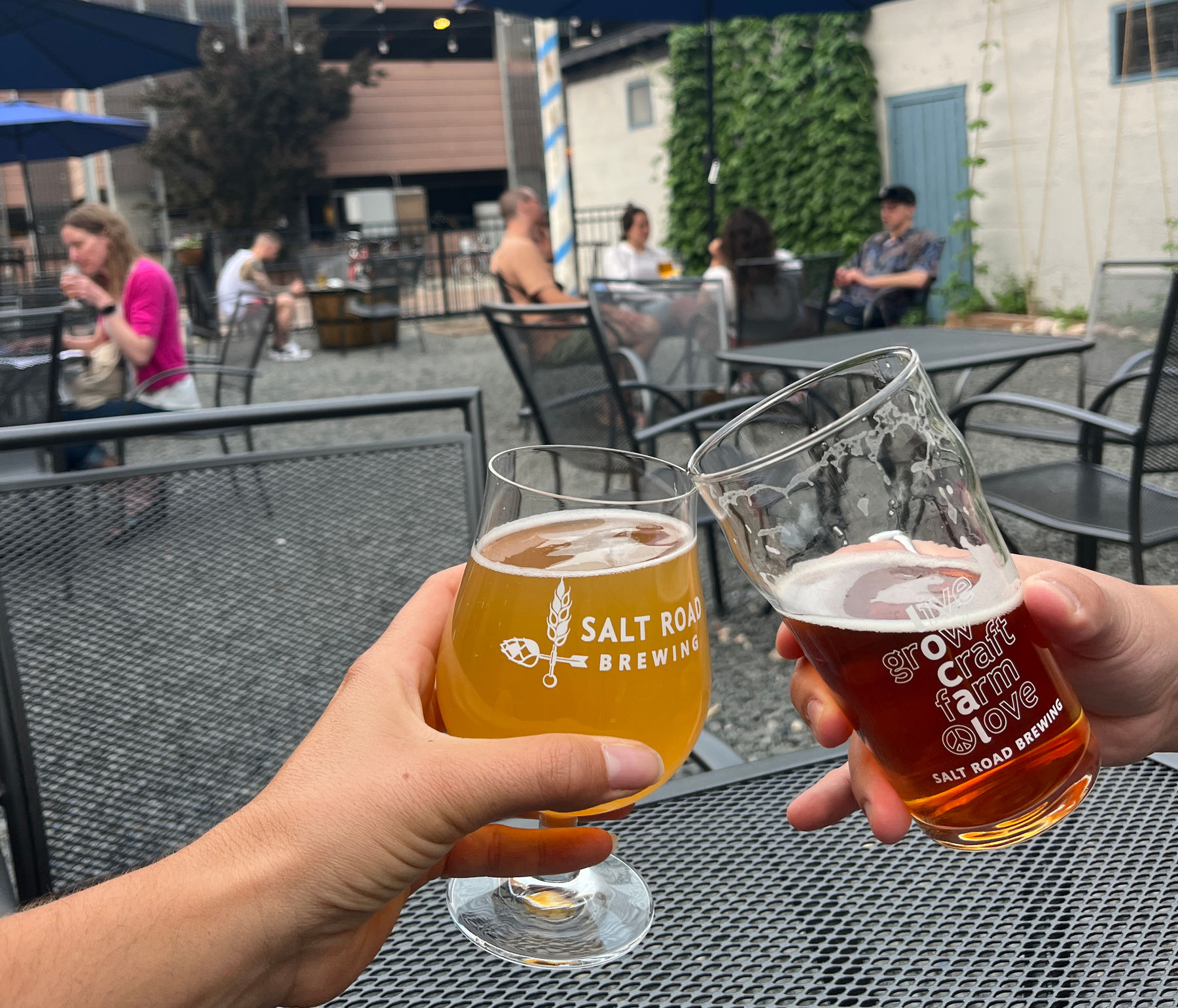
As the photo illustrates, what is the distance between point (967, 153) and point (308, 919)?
10497 millimetres

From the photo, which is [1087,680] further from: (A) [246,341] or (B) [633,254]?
(B) [633,254]

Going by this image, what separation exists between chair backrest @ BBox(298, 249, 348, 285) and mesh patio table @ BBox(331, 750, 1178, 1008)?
13064 millimetres

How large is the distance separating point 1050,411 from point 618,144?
15.0m

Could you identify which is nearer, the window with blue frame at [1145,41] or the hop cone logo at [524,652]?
the hop cone logo at [524,652]

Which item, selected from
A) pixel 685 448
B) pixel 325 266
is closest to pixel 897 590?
pixel 685 448

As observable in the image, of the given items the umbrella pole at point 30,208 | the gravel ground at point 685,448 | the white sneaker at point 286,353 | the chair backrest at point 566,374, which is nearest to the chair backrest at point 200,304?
the white sneaker at point 286,353

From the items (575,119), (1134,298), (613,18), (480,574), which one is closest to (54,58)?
(613,18)

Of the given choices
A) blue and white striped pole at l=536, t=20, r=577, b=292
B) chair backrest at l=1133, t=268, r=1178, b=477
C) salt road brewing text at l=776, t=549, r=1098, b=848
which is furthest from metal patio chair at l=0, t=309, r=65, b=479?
blue and white striped pole at l=536, t=20, r=577, b=292

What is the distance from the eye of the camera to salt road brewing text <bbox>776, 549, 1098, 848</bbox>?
25.7 inches

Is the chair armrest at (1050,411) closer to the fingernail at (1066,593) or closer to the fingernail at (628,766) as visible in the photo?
the fingernail at (1066,593)

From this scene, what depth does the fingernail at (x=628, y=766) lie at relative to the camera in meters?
0.63

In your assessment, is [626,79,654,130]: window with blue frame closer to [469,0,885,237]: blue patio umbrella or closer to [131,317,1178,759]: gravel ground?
[131,317,1178,759]: gravel ground

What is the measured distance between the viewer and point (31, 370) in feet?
11.8

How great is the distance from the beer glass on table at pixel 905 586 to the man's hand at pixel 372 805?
0.16 m
